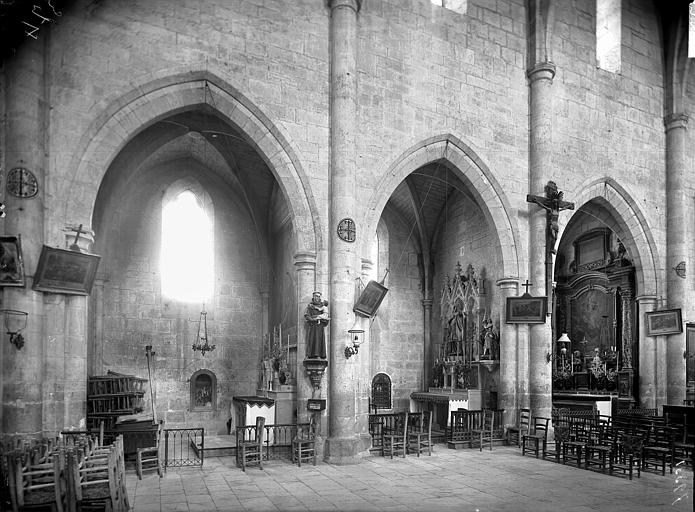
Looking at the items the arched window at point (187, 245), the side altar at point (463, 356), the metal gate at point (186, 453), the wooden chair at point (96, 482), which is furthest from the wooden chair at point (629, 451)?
the arched window at point (187, 245)

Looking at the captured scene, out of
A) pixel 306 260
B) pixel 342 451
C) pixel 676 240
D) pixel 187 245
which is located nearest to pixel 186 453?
pixel 342 451

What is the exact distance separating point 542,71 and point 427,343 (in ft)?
30.0

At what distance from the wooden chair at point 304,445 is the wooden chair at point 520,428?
513cm

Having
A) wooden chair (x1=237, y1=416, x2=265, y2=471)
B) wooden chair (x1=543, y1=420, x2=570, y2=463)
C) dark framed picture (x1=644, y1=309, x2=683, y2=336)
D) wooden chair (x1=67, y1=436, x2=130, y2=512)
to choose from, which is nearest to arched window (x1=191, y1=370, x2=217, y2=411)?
wooden chair (x1=237, y1=416, x2=265, y2=471)

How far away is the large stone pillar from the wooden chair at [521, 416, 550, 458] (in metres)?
3.53

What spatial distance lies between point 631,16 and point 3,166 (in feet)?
56.5

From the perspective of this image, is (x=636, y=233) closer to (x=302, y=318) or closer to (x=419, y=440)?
(x=419, y=440)

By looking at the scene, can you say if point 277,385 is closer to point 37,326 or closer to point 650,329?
point 37,326

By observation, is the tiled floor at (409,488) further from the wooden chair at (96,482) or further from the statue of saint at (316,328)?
the statue of saint at (316,328)

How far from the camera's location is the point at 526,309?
52.3 feet

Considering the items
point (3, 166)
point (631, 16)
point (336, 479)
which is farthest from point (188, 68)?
point (631, 16)

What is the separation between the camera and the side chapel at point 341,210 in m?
11.9

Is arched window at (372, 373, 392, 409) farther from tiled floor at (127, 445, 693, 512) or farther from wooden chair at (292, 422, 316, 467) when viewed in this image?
wooden chair at (292, 422, 316, 467)

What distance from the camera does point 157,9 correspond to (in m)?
13.1
